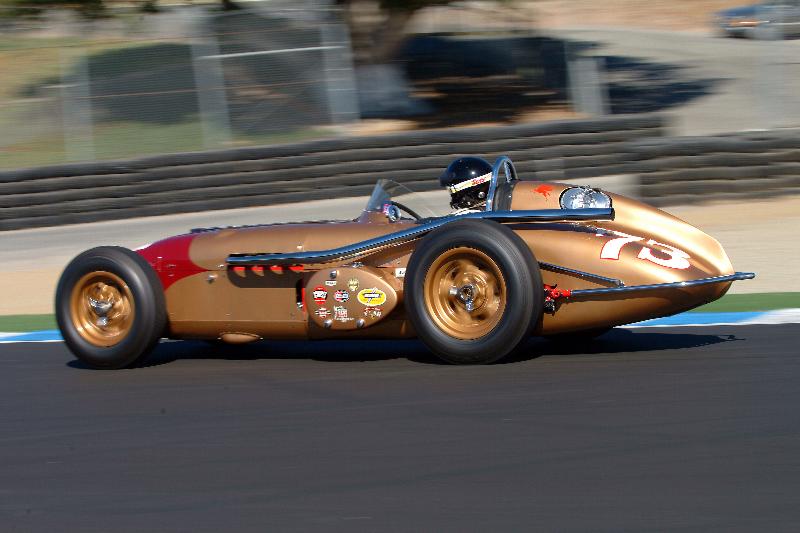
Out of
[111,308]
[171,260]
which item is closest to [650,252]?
[171,260]

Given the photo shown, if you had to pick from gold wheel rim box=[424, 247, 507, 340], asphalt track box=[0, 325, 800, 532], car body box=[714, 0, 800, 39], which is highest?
car body box=[714, 0, 800, 39]

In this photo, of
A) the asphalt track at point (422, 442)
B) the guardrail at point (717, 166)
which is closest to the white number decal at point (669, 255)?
the asphalt track at point (422, 442)

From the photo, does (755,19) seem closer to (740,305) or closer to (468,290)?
(740,305)

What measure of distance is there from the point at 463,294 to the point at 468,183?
0.91 meters

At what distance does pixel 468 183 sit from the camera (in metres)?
6.48

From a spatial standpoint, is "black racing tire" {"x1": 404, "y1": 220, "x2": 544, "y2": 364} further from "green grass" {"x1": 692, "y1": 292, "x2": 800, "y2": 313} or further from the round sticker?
"green grass" {"x1": 692, "y1": 292, "x2": 800, "y2": 313}

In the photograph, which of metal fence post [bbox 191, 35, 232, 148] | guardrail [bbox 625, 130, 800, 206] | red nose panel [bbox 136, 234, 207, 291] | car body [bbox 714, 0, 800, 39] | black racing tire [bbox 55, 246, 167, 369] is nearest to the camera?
black racing tire [bbox 55, 246, 167, 369]

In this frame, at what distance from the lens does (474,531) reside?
3551 mm

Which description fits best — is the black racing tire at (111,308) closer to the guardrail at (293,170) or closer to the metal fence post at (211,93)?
the guardrail at (293,170)

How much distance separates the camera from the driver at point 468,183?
6.46m

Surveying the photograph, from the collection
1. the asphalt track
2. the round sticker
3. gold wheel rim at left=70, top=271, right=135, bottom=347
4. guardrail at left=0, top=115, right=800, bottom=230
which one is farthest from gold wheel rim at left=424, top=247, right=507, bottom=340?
guardrail at left=0, top=115, right=800, bottom=230

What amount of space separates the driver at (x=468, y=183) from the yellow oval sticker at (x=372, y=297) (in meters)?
0.71

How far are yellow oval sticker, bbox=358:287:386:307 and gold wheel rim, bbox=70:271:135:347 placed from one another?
1.43 meters

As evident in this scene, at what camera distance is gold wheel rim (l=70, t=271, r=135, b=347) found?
Result: 21.7 feet
